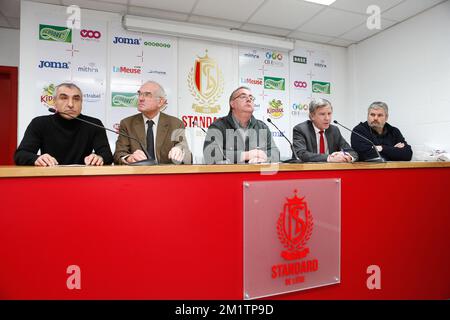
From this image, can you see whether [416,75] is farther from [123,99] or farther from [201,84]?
[123,99]

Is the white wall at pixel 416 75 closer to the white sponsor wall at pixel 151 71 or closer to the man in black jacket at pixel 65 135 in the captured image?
the white sponsor wall at pixel 151 71

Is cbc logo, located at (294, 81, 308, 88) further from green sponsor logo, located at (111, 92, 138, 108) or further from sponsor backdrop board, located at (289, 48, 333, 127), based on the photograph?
green sponsor logo, located at (111, 92, 138, 108)

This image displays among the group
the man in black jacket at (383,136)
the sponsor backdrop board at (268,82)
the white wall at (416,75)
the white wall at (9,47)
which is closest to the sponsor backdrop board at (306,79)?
the sponsor backdrop board at (268,82)

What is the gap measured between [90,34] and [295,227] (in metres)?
3.37

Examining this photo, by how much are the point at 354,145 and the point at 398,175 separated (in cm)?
118

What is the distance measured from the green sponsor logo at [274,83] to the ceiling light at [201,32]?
44 centimetres

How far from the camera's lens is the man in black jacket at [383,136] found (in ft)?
8.97

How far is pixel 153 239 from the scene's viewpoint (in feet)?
3.61

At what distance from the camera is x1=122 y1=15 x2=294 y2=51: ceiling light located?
11.3 ft

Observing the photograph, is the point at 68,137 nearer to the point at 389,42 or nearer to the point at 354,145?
the point at 354,145

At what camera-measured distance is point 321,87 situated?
455cm

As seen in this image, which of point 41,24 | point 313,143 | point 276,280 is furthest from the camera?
point 41,24

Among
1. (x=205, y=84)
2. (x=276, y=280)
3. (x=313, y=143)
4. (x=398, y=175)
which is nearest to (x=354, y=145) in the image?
(x=313, y=143)

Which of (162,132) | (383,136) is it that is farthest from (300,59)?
(162,132)
